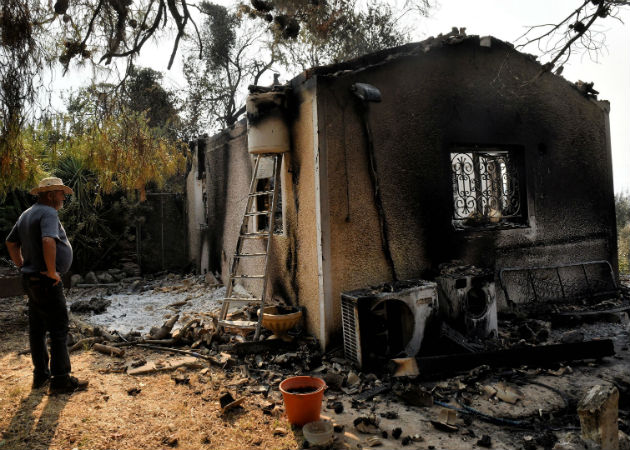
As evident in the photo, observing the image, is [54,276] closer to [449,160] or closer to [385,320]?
[385,320]

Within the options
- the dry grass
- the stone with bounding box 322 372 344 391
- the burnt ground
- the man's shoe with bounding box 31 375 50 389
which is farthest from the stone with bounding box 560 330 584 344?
the man's shoe with bounding box 31 375 50 389

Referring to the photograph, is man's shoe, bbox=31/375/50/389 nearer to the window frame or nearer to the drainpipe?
the drainpipe

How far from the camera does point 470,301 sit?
Answer: 5.74 metres

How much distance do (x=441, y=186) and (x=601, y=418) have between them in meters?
3.84

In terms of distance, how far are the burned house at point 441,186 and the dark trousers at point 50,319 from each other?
9.07 ft

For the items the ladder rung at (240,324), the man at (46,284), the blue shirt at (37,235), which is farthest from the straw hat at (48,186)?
the ladder rung at (240,324)

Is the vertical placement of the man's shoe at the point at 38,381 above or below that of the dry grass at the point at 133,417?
above

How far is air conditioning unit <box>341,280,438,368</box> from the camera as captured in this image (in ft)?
16.0

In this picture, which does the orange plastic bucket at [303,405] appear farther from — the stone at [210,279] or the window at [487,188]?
the stone at [210,279]

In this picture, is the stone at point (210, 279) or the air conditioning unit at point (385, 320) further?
the stone at point (210, 279)

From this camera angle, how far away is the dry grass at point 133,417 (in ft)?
11.4

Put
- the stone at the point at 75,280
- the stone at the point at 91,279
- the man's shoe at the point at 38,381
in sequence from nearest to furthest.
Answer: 1. the man's shoe at the point at 38,381
2. the stone at the point at 75,280
3. the stone at the point at 91,279

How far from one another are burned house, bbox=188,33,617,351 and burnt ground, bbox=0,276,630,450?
840 mm

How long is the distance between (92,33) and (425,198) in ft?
14.8
